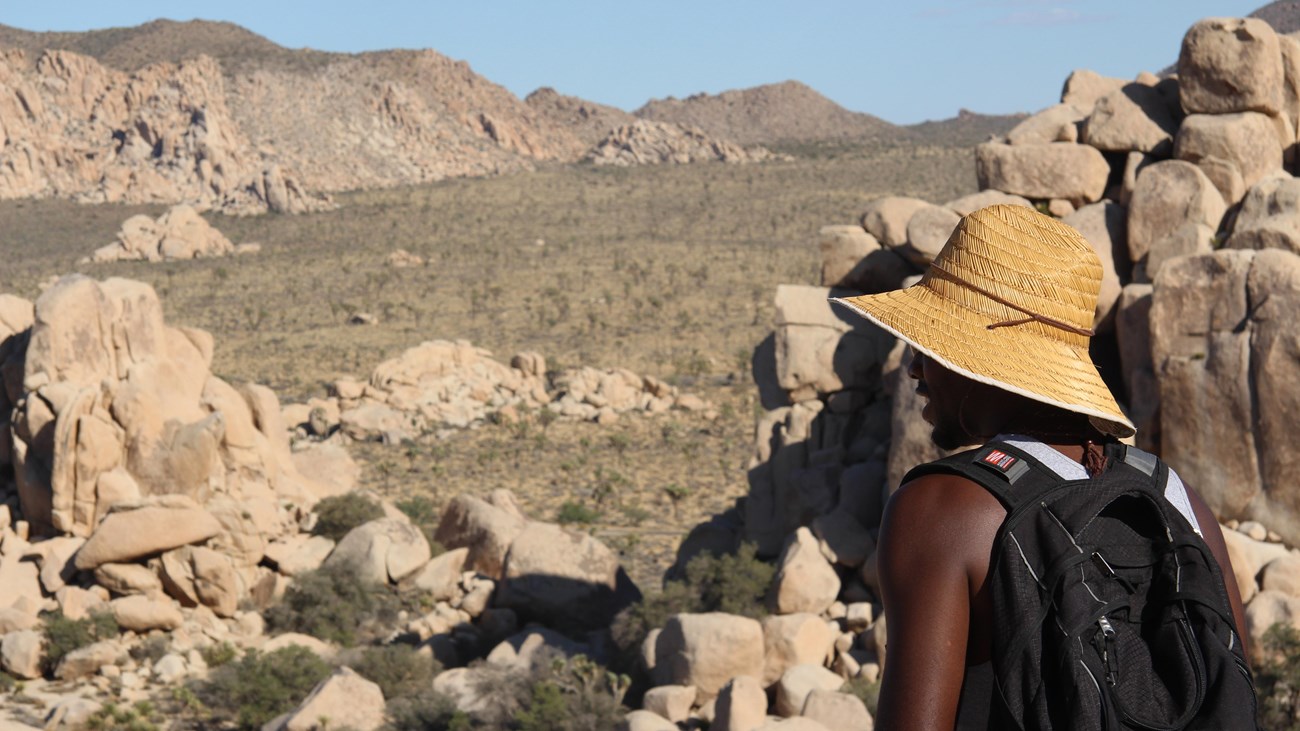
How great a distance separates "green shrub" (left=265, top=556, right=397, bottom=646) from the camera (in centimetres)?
1295

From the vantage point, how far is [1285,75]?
1192cm

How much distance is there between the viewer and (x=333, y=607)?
513 inches

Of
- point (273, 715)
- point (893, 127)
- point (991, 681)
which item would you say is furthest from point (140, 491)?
point (893, 127)

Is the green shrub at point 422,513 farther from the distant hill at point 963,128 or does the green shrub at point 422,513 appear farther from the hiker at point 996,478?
the distant hill at point 963,128

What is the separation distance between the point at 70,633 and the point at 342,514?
12.0 feet

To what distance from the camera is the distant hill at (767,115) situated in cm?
11675

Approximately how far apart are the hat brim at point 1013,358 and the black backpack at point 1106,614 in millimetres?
262

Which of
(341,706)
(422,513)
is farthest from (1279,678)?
(422,513)

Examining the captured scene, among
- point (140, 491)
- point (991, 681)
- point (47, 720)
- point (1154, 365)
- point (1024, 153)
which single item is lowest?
point (47, 720)

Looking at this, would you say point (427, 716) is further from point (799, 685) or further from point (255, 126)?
point (255, 126)

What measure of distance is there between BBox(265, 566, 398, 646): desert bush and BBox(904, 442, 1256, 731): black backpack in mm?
11754

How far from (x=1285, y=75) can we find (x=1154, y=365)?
143 inches

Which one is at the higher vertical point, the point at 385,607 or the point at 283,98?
the point at 283,98

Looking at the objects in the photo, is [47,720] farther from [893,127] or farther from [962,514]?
[893,127]
